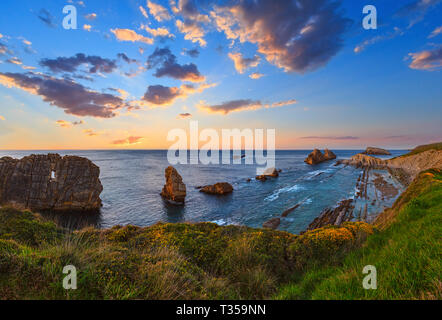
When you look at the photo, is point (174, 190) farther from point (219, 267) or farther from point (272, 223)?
point (219, 267)

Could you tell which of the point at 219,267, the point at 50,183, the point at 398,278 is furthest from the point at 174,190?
the point at 398,278

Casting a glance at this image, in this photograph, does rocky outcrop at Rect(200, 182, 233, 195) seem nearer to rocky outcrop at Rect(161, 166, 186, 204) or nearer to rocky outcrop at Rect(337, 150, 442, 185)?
rocky outcrop at Rect(161, 166, 186, 204)

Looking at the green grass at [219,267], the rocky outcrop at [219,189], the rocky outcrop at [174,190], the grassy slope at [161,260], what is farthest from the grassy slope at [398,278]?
the rocky outcrop at [219,189]

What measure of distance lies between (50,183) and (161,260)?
138 feet

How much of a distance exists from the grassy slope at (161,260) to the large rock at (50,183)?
31.8 m

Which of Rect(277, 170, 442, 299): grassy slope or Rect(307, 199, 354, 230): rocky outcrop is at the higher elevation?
Rect(277, 170, 442, 299): grassy slope

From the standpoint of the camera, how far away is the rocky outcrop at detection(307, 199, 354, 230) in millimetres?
23636

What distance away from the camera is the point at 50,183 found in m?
32.9

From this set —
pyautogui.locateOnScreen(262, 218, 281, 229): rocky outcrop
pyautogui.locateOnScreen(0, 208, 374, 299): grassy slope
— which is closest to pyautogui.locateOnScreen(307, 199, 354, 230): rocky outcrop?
pyautogui.locateOnScreen(262, 218, 281, 229): rocky outcrop

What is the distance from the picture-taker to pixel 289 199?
36.6 metres

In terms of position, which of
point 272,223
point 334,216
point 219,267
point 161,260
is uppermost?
point 161,260

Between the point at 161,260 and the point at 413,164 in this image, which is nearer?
the point at 161,260

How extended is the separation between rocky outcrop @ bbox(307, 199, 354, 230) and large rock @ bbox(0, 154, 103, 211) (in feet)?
132

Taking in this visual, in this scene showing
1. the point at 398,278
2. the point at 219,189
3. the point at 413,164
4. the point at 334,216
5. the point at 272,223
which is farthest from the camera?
the point at 413,164
